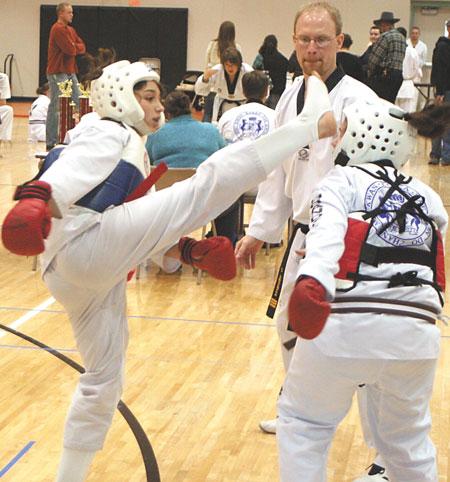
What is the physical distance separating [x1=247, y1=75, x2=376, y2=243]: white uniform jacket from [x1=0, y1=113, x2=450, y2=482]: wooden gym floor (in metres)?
0.95

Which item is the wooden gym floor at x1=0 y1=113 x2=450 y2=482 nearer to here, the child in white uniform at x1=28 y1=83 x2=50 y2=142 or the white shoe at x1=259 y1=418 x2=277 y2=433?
the white shoe at x1=259 y1=418 x2=277 y2=433

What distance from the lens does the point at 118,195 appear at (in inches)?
126

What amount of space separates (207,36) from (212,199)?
19681 millimetres

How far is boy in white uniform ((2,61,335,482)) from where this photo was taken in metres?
2.97

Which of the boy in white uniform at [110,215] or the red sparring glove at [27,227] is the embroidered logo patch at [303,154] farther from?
the red sparring glove at [27,227]

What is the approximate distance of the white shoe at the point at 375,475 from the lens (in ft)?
12.3

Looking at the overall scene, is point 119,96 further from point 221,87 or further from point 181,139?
point 221,87

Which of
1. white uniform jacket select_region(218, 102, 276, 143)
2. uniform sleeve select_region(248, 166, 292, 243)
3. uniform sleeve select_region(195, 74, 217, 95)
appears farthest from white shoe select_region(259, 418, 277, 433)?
uniform sleeve select_region(195, 74, 217, 95)

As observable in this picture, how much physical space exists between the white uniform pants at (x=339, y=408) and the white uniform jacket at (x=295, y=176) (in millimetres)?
1039

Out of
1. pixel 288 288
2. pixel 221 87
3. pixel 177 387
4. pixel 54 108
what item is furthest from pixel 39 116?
pixel 288 288

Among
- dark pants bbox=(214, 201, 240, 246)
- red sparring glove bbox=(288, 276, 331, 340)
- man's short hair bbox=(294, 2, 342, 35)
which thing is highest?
man's short hair bbox=(294, 2, 342, 35)

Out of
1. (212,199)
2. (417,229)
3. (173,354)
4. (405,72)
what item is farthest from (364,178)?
(405,72)

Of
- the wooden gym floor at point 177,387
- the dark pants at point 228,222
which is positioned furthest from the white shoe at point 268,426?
the dark pants at point 228,222

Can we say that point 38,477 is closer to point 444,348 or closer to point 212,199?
point 212,199
